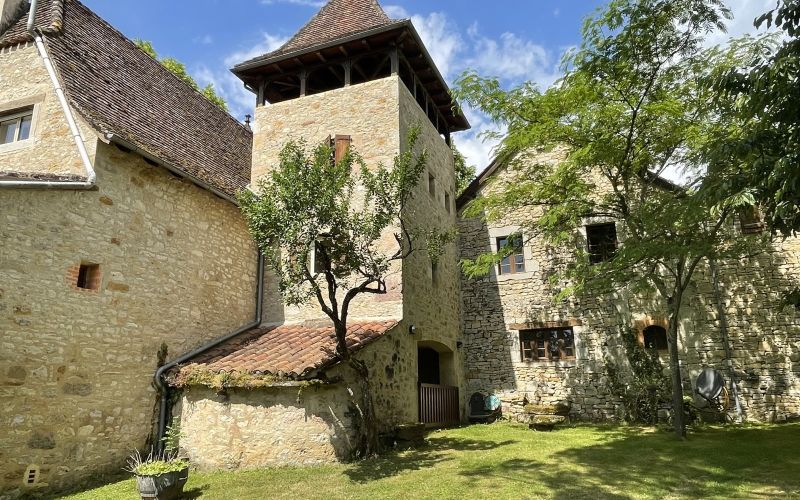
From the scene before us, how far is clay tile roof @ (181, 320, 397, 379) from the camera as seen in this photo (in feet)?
25.5

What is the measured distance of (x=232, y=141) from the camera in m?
13.2

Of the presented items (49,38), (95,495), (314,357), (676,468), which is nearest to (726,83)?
(676,468)

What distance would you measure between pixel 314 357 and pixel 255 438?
1.47m

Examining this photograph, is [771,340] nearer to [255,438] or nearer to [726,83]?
[726,83]

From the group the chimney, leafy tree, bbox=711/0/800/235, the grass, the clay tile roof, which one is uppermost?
the chimney

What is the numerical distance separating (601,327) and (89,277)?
10.9 m

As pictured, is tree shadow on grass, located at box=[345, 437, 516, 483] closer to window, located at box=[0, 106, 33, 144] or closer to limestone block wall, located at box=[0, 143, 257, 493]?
limestone block wall, located at box=[0, 143, 257, 493]

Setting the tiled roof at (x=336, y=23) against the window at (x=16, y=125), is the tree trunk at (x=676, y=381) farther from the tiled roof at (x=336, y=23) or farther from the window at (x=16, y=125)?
the window at (x=16, y=125)

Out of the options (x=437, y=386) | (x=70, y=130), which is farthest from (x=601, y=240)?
(x=70, y=130)

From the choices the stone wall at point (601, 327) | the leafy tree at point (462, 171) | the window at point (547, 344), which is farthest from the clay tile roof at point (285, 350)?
the leafy tree at point (462, 171)

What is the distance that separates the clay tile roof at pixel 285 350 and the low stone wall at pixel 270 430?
1.16 feet

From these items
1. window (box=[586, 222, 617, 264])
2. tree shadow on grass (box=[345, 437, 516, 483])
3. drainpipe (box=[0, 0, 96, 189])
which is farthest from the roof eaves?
tree shadow on grass (box=[345, 437, 516, 483])

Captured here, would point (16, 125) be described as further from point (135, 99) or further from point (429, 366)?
point (429, 366)

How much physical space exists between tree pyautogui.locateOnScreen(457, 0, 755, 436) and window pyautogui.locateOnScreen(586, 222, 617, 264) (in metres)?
2.36
